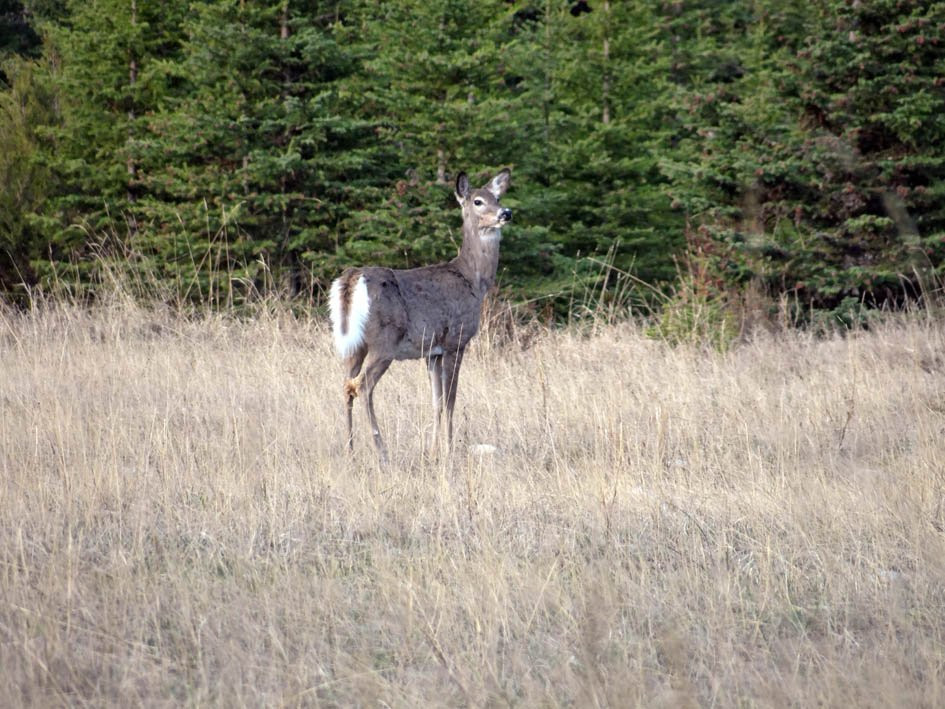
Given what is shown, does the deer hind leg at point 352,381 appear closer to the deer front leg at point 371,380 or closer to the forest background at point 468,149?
the deer front leg at point 371,380

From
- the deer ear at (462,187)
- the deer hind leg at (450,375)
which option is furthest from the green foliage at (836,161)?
the deer hind leg at (450,375)

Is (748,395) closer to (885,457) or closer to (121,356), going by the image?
(885,457)

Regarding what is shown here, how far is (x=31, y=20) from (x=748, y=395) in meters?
20.9

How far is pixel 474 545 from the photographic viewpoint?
4398 mm

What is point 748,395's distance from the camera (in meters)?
7.68

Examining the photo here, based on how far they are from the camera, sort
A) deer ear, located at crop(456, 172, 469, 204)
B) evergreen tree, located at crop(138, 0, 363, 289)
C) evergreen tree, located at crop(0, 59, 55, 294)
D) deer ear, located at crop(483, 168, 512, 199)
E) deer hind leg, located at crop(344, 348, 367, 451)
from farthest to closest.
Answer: evergreen tree, located at crop(0, 59, 55, 294) < evergreen tree, located at crop(138, 0, 363, 289) < deer ear, located at crop(483, 168, 512, 199) < deer ear, located at crop(456, 172, 469, 204) < deer hind leg, located at crop(344, 348, 367, 451)

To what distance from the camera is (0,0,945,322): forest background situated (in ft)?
40.2

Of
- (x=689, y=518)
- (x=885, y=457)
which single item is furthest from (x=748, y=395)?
(x=689, y=518)

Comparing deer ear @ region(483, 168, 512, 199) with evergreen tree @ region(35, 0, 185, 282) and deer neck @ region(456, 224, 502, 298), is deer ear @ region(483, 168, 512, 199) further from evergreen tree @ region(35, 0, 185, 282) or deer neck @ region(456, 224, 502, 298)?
evergreen tree @ region(35, 0, 185, 282)

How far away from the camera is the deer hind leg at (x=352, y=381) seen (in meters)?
6.55

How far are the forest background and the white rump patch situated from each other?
2.30 m

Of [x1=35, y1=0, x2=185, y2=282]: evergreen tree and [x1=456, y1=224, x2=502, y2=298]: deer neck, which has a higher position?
[x1=35, y1=0, x2=185, y2=282]: evergreen tree

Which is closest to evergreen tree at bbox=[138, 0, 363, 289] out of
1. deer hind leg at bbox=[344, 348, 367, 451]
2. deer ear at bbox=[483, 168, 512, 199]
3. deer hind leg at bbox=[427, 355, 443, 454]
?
deer ear at bbox=[483, 168, 512, 199]

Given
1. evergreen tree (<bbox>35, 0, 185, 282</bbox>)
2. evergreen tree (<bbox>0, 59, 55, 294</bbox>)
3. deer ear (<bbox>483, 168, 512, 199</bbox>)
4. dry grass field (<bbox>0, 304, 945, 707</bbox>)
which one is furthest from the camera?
evergreen tree (<bbox>35, 0, 185, 282</bbox>)
